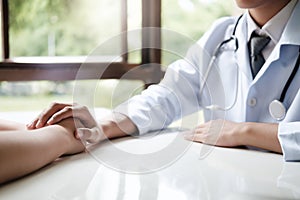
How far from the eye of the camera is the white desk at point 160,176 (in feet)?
1.84

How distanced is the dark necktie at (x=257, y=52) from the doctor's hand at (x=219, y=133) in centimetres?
18

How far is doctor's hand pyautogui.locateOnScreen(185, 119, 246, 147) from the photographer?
88 cm

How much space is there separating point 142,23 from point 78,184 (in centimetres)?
132

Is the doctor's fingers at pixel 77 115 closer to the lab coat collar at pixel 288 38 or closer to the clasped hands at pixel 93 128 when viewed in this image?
the clasped hands at pixel 93 128

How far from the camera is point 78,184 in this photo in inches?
23.9

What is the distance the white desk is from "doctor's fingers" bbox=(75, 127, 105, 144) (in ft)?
0.07

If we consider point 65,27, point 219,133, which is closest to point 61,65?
point 65,27

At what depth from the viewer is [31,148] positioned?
2.07 feet

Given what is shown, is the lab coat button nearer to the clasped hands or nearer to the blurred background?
the clasped hands

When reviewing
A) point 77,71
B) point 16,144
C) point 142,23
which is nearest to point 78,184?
point 16,144

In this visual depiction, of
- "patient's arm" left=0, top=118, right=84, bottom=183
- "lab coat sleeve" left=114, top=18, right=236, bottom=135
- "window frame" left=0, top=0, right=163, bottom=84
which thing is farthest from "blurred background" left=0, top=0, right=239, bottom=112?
"patient's arm" left=0, top=118, right=84, bottom=183

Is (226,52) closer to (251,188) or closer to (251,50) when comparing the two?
(251,50)

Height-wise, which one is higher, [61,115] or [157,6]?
[157,6]

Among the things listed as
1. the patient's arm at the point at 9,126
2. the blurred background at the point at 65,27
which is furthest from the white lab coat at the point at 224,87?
the blurred background at the point at 65,27
